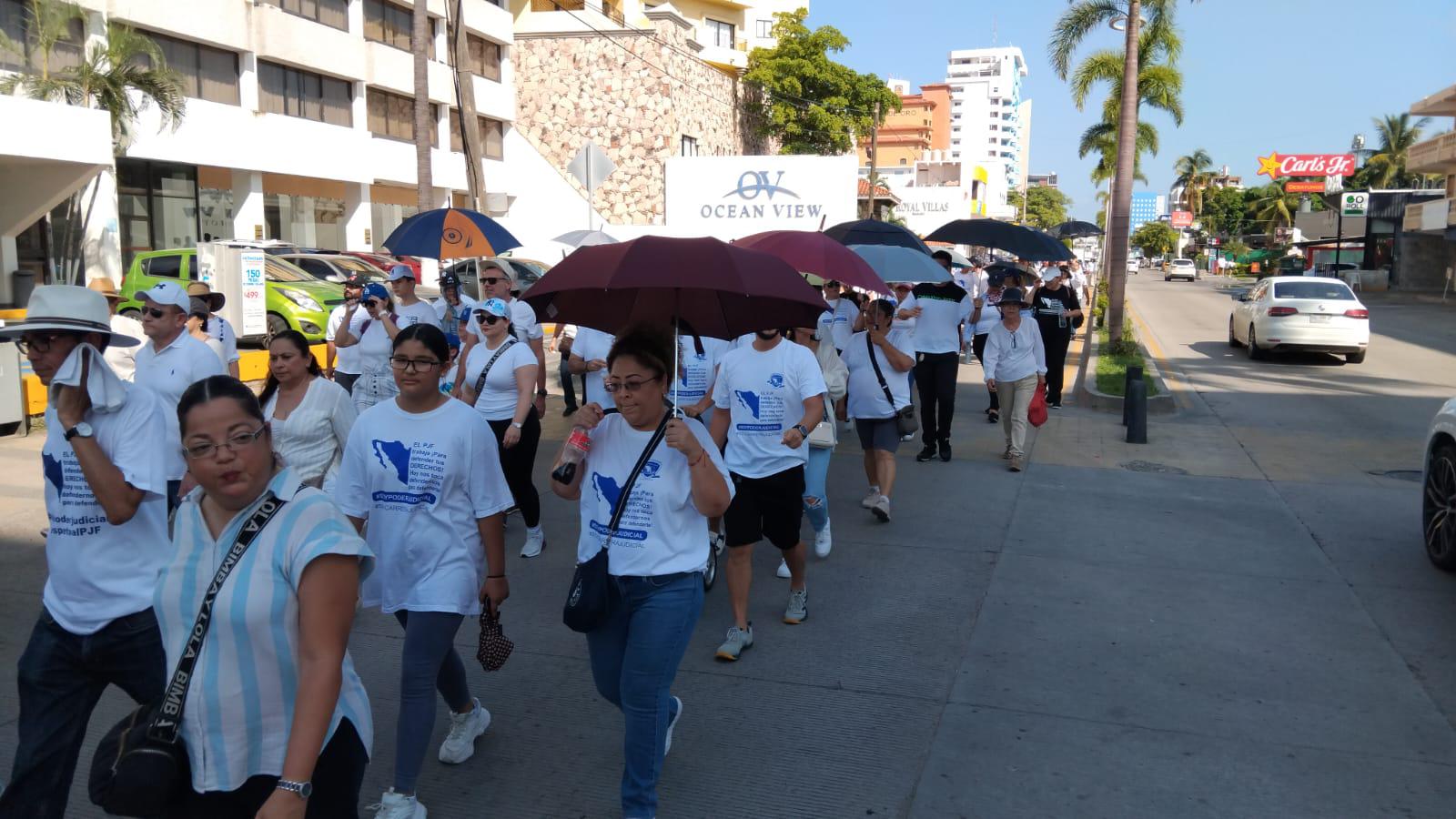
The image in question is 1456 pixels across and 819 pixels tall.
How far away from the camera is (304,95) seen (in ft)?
96.4

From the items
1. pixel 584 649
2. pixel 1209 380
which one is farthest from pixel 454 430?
pixel 1209 380

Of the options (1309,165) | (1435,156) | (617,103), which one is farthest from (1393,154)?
(617,103)

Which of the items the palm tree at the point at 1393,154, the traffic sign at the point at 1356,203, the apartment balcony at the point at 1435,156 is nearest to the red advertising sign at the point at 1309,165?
the palm tree at the point at 1393,154

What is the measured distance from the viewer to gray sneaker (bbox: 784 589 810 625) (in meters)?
5.87

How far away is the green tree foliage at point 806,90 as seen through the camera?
1844 inches

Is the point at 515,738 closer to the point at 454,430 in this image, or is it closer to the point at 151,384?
the point at 454,430

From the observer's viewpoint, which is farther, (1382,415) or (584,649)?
(1382,415)

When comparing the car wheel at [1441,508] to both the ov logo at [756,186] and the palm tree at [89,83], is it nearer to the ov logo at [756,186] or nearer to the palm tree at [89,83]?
the ov logo at [756,186]

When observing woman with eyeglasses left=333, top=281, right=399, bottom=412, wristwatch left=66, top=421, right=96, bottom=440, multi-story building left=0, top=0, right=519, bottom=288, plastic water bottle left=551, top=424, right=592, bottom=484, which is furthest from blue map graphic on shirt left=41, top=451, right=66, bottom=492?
multi-story building left=0, top=0, right=519, bottom=288

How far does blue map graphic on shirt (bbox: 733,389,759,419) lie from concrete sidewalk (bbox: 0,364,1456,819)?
119cm

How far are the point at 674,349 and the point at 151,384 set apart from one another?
10.1ft

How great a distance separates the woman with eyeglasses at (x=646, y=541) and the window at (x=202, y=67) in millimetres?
25057

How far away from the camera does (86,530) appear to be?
330 cm

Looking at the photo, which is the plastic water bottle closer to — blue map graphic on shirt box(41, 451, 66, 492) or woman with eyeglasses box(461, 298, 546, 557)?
blue map graphic on shirt box(41, 451, 66, 492)
